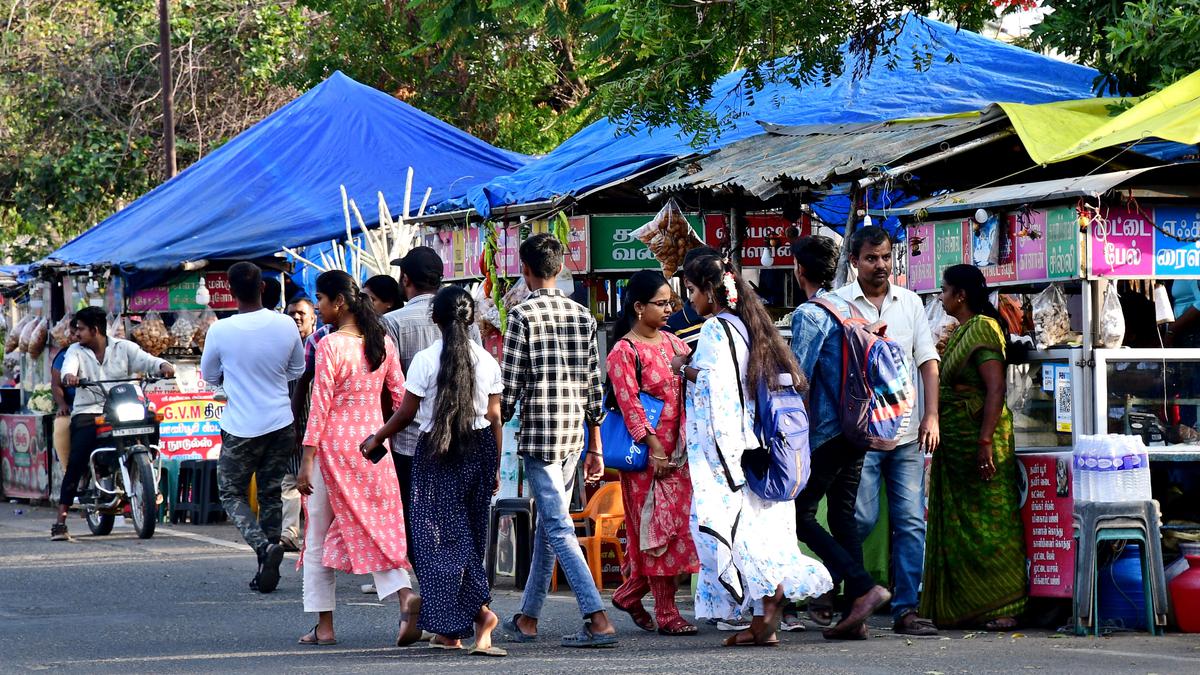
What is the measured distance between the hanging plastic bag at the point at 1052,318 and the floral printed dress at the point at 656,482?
6.25 feet

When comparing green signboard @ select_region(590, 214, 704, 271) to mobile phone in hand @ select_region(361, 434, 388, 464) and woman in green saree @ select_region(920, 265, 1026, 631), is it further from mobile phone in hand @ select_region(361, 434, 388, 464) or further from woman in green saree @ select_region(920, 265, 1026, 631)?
mobile phone in hand @ select_region(361, 434, 388, 464)

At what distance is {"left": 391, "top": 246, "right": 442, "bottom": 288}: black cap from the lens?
29.0ft

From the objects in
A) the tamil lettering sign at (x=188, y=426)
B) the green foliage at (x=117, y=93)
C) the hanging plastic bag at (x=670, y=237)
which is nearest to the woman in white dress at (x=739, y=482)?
the hanging plastic bag at (x=670, y=237)

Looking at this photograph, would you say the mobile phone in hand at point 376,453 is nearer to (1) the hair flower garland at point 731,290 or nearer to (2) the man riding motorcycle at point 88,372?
(1) the hair flower garland at point 731,290

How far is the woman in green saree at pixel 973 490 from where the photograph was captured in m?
8.13

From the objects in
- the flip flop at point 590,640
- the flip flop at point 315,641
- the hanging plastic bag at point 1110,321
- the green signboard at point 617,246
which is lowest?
the flip flop at point 315,641

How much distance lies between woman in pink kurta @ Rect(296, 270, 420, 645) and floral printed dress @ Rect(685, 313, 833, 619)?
145 centimetres

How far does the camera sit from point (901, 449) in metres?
8.07

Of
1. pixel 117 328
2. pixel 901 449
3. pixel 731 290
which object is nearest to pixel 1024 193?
pixel 901 449

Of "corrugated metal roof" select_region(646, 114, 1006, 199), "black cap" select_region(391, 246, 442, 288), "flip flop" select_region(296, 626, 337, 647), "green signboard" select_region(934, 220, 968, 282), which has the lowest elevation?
"flip flop" select_region(296, 626, 337, 647)

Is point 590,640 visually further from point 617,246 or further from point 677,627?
point 617,246

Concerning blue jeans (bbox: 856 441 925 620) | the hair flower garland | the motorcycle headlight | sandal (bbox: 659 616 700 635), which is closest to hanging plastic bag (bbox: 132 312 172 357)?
the motorcycle headlight

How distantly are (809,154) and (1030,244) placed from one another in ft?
8.33

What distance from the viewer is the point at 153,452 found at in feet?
47.8
